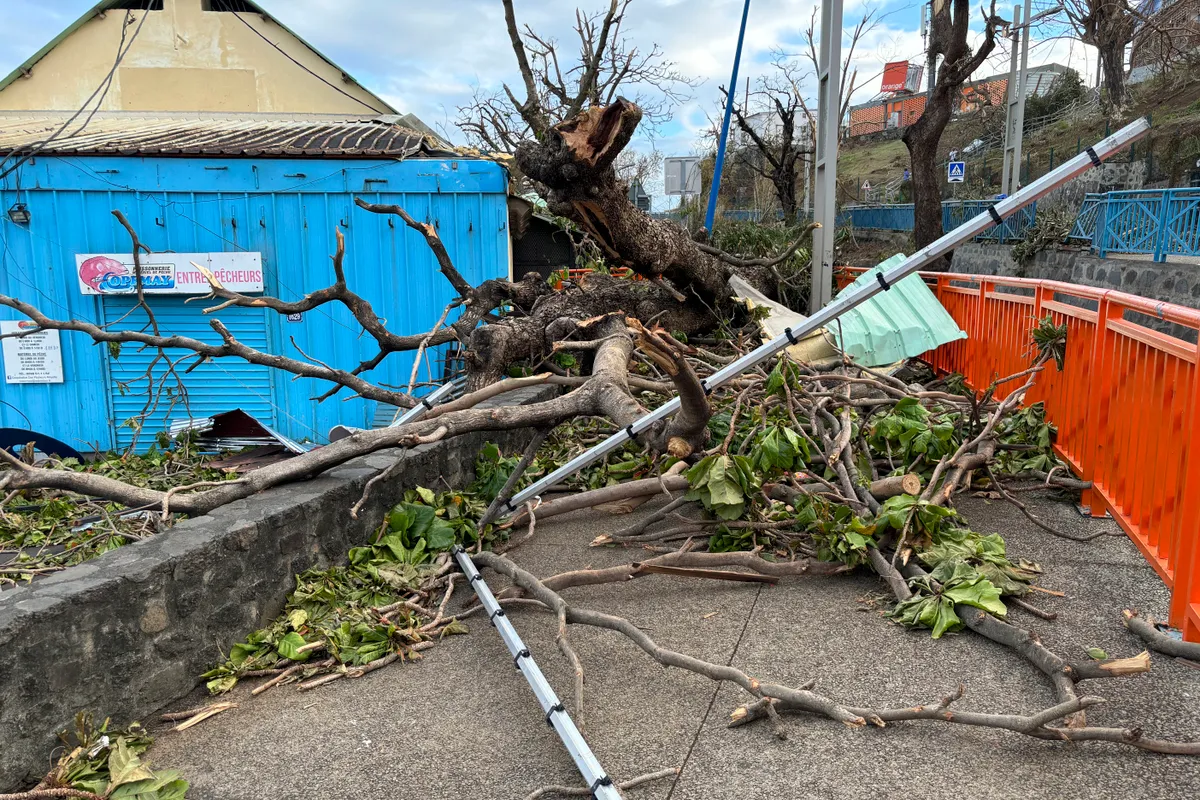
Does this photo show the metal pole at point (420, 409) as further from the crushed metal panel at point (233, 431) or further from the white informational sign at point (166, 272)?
the white informational sign at point (166, 272)

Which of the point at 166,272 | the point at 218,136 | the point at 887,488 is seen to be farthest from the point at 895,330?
the point at 218,136

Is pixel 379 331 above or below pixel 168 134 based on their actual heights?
below

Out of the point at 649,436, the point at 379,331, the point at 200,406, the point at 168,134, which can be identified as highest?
the point at 168,134

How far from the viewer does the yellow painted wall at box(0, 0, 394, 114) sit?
1416 cm

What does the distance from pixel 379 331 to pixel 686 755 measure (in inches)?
188

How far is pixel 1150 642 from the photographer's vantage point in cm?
299

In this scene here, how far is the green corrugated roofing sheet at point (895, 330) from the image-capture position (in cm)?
737

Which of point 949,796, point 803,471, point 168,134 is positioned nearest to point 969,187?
point 168,134

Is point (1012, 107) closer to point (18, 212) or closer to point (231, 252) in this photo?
point (231, 252)

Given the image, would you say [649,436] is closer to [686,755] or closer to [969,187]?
[686,755]

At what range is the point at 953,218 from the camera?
21062mm

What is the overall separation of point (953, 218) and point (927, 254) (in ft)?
62.4

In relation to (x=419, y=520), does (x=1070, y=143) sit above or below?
above

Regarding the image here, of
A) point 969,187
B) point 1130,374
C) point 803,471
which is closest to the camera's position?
point 1130,374
